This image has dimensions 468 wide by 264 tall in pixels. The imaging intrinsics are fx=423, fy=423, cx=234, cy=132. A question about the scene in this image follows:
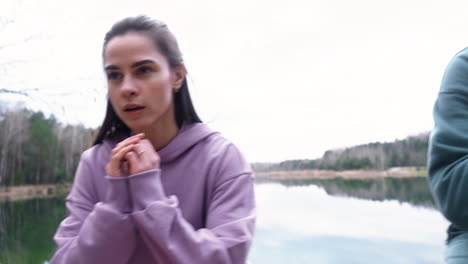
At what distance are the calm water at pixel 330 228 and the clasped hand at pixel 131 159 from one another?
12.0 feet

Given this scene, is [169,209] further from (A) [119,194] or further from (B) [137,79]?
(B) [137,79]

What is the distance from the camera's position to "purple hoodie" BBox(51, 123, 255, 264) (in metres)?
0.68

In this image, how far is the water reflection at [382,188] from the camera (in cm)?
1894

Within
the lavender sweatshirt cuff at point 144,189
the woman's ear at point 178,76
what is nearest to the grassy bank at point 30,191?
the woman's ear at point 178,76

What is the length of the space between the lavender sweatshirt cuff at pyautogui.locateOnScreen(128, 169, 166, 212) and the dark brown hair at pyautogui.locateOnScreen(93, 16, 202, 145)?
20 centimetres

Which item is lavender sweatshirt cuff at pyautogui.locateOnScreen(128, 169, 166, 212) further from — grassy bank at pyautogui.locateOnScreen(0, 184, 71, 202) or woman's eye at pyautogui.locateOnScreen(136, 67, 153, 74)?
grassy bank at pyautogui.locateOnScreen(0, 184, 71, 202)

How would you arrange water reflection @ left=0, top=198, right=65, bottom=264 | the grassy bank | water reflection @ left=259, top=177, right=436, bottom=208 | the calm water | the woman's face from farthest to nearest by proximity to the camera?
water reflection @ left=259, top=177, right=436, bottom=208 < the grassy bank < the calm water < water reflection @ left=0, top=198, right=65, bottom=264 < the woman's face

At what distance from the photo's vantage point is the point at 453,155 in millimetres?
764

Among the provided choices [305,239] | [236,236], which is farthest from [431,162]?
[305,239]

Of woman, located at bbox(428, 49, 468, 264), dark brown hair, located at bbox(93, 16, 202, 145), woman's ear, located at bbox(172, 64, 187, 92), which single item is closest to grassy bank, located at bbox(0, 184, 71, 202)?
dark brown hair, located at bbox(93, 16, 202, 145)

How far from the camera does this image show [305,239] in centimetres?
1434

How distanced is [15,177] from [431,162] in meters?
17.0

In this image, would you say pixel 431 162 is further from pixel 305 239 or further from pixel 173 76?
pixel 305 239

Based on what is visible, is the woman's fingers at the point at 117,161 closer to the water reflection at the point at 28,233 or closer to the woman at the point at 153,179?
the woman at the point at 153,179
